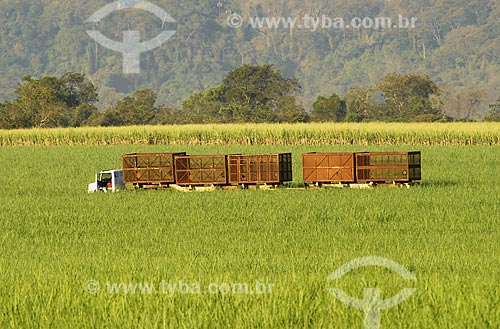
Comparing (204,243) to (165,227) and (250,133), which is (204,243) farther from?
(250,133)

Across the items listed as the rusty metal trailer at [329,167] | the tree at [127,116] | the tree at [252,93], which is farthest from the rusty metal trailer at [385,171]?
the tree at [252,93]

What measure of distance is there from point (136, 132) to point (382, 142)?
19484mm

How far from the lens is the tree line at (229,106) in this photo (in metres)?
112

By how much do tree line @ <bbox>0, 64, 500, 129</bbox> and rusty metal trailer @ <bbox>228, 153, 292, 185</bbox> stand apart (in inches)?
2693

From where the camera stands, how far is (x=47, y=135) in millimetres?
74250

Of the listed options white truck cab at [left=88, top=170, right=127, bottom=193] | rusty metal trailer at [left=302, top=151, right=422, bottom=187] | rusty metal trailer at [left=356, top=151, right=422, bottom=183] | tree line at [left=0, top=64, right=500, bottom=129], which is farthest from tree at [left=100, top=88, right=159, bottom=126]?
rusty metal trailer at [left=356, top=151, right=422, bottom=183]

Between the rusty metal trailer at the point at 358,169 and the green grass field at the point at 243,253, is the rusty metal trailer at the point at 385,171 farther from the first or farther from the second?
the green grass field at the point at 243,253

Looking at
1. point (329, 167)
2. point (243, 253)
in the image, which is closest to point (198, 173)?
point (329, 167)

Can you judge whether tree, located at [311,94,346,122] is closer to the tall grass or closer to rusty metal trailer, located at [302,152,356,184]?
the tall grass

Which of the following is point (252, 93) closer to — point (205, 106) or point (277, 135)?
point (205, 106)

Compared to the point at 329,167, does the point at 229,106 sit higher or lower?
higher

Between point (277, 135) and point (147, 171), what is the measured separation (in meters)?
35.2

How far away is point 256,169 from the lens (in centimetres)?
3108

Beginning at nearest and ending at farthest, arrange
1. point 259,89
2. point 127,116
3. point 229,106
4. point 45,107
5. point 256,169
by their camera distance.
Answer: point 256,169 → point 45,107 → point 127,116 → point 229,106 → point 259,89
